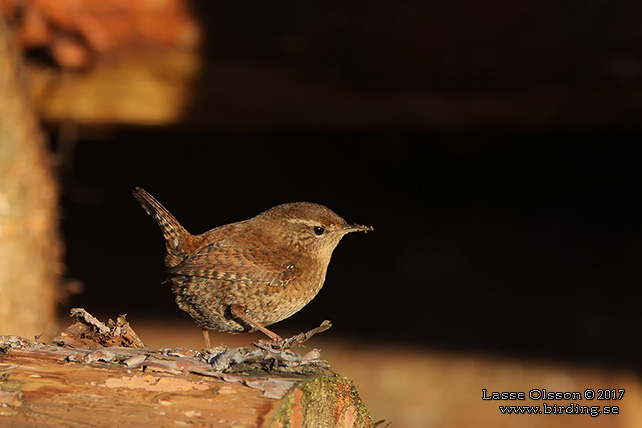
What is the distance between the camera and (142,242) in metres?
6.50

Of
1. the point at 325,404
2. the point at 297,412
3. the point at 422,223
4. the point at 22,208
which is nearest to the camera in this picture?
the point at 297,412

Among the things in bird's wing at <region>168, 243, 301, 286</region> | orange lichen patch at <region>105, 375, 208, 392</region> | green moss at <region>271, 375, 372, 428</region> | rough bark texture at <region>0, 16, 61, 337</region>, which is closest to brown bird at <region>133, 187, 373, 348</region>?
bird's wing at <region>168, 243, 301, 286</region>

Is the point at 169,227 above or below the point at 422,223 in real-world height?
below

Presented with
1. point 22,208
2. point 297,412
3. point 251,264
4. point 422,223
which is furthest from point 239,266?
point 422,223

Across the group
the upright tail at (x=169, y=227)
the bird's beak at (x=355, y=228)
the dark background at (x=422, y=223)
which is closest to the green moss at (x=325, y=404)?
the bird's beak at (x=355, y=228)

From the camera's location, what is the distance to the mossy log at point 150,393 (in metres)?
1.86

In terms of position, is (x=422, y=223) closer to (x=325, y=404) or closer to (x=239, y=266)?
(x=239, y=266)

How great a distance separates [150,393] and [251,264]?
1.02m

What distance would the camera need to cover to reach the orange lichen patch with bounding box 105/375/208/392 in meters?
1.98

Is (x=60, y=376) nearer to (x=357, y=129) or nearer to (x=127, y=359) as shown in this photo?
(x=127, y=359)

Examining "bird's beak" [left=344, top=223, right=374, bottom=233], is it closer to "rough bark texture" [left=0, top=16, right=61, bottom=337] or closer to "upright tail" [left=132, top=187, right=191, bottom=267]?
"upright tail" [left=132, top=187, right=191, bottom=267]

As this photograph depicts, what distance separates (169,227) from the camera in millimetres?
2988

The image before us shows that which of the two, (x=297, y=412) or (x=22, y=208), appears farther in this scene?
(x=22, y=208)

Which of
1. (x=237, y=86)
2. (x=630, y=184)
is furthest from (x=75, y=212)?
(x=630, y=184)
